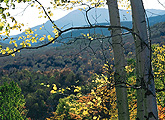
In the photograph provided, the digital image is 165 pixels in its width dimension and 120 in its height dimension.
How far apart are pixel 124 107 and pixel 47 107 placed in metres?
21.7

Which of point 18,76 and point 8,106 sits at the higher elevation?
point 8,106

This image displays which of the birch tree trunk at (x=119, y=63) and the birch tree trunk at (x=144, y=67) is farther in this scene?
the birch tree trunk at (x=119, y=63)

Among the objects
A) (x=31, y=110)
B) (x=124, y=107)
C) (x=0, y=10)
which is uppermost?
(x=0, y=10)

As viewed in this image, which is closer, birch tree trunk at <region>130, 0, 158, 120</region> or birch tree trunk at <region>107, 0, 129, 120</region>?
birch tree trunk at <region>130, 0, 158, 120</region>

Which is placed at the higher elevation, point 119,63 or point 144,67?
point 144,67

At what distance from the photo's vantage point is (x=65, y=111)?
48.6ft

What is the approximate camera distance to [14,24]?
2799 millimetres

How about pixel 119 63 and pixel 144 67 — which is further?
pixel 119 63

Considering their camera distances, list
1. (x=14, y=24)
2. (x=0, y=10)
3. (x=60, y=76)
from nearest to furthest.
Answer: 1. (x=0, y=10)
2. (x=14, y=24)
3. (x=60, y=76)

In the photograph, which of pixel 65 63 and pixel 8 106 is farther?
pixel 65 63

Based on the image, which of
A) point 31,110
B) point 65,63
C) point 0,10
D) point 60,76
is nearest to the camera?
point 0,10

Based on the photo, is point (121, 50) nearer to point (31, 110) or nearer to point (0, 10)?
point (0, 10)

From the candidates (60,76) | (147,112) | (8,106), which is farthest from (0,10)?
(60,76)

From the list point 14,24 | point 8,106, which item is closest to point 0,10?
point 14,24
